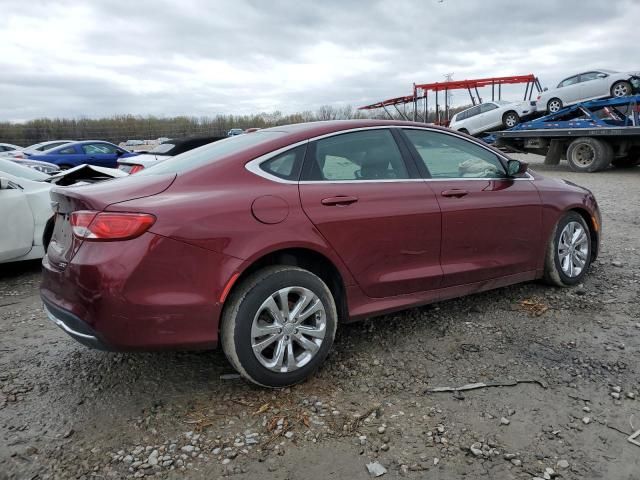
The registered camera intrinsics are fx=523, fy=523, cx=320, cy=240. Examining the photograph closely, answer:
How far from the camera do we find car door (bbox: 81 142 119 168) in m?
17.3

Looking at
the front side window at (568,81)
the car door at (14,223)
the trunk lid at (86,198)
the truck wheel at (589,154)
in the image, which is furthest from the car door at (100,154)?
the front side window at (568,81)

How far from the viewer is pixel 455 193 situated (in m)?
3.66

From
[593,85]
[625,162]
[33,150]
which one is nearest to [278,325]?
[625,162]

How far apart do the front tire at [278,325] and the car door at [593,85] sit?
1780 centimetres

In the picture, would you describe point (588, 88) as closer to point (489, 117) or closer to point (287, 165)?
point (489, 117)

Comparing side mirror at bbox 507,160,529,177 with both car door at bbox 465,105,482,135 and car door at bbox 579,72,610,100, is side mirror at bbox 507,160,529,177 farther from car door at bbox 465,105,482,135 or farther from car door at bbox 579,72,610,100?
car door at bbox 465,105,482,135

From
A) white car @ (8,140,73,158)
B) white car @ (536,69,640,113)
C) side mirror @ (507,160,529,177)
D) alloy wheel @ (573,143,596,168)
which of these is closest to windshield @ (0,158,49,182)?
side mirror @ (507,160,529,177)

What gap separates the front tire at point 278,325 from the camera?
2.78 m

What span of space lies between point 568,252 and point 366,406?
2687mm

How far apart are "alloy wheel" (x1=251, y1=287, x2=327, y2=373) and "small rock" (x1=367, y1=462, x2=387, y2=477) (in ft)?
2.54

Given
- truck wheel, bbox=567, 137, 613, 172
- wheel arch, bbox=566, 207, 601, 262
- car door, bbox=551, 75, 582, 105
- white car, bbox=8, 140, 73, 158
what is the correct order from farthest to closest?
white car, bbox=8, 140, 73, 158 → car door, bbox=551, 75, 582, 105 → truck wheel, bbox=567, 137, 613, 172 → wheel arch, bbox=566, 207, 601, 262

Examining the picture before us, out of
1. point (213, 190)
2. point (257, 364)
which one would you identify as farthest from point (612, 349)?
point (213, 190)

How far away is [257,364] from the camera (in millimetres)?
2824

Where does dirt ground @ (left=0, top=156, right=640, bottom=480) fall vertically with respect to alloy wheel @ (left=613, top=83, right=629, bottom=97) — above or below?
below
